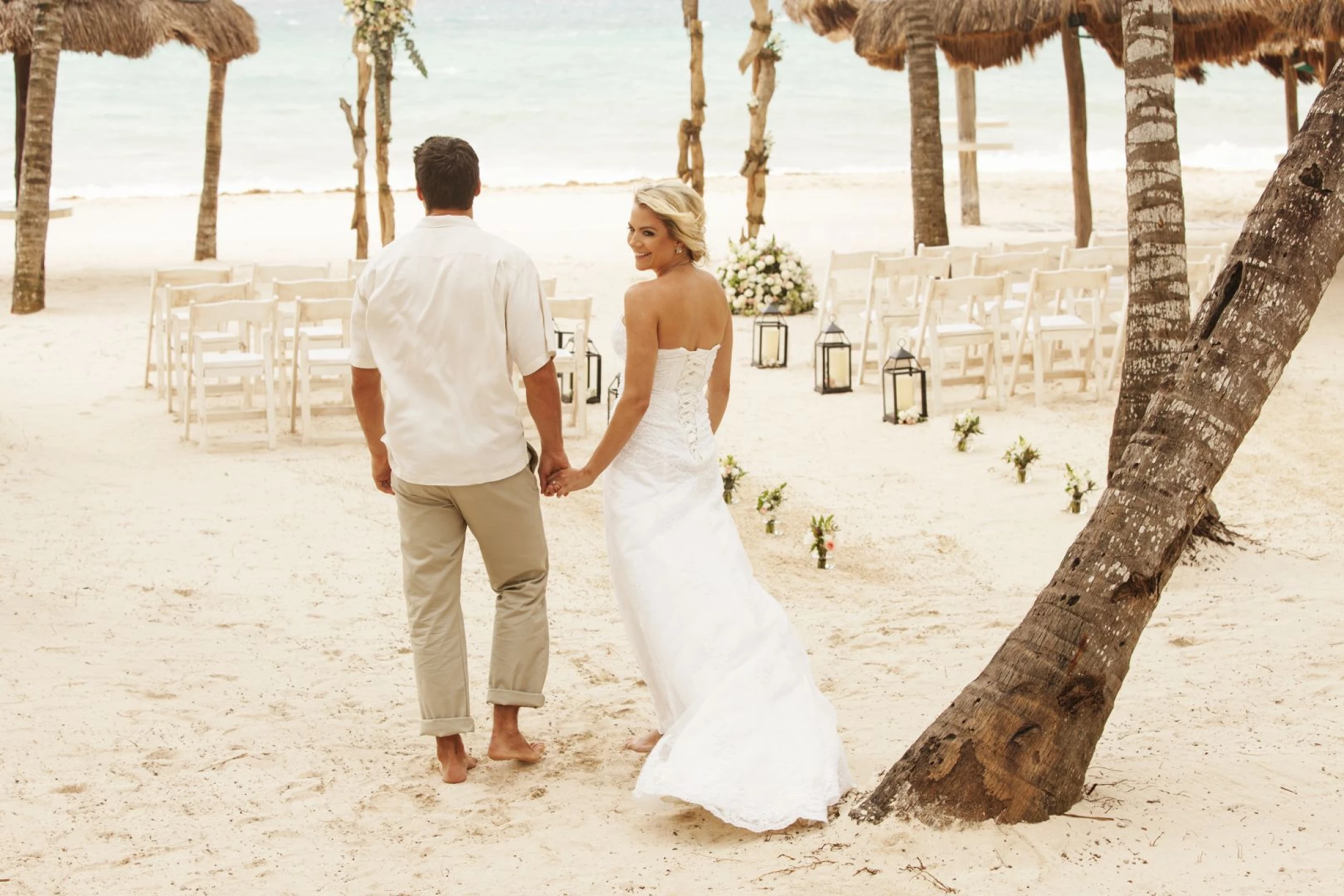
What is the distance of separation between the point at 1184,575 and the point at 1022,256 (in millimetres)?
4252

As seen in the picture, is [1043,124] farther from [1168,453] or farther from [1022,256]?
[1168,453]

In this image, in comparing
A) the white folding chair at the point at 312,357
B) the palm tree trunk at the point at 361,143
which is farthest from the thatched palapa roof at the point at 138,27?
the white folding chair at the point at 312,357

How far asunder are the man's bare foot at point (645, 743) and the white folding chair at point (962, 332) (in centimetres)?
526

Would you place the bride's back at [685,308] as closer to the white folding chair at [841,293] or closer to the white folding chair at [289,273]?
the white folding chair at [841,293]

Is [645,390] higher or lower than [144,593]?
higher

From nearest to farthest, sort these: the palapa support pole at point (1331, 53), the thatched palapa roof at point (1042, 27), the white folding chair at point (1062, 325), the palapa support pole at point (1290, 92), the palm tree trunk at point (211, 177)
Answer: the white folding chair at point (1062, 325), the thatched palapa roof at point (1042, 27), the palapa support pole at point (1331, 53), the palm tree trunk at point (211, 177), the palapa support pole at point (1290, 92)

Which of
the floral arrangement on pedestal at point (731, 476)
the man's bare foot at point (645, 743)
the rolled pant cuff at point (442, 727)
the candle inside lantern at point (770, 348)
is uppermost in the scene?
the candle inside lantern at point (770, 348)

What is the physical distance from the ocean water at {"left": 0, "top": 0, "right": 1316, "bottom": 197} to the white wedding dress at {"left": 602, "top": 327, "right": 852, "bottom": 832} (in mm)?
36609

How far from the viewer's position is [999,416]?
9.49 meters

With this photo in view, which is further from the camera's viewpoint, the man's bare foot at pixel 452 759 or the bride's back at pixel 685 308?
the man's bare foot at pixel 452 759

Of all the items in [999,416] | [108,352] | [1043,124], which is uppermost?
[1043,124]

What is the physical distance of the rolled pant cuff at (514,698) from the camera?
163 inches

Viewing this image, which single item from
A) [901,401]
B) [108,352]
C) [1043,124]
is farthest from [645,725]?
[1043,124]

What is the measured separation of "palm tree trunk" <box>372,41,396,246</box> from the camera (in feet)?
49.6
